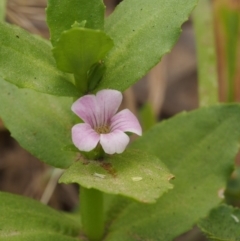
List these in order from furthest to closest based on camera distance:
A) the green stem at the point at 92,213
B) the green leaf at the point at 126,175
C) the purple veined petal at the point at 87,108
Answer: the green stem at the point at 92,213 < the purple veined petal at the point at 87,108 < the green leaf at the point at 126,175

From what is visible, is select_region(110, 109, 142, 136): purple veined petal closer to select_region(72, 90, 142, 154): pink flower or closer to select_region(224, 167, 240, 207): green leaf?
select_region(72, 90, 142, 154): pink flower

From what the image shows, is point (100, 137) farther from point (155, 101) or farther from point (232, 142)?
point (155, 101)

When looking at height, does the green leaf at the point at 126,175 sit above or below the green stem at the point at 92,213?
above

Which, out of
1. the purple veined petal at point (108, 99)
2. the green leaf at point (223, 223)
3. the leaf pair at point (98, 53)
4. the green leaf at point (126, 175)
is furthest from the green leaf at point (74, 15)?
the green leaf at point (223, 223)

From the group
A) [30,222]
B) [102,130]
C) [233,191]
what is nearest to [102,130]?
[102,130]

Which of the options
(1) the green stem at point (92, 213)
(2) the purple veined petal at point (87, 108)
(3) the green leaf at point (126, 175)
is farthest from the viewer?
(1) the green stem at point (92, 213)

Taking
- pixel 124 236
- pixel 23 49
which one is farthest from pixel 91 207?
pixel 23 49

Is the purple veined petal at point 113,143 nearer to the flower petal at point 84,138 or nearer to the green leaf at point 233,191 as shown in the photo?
the flower petal at point 84,138
